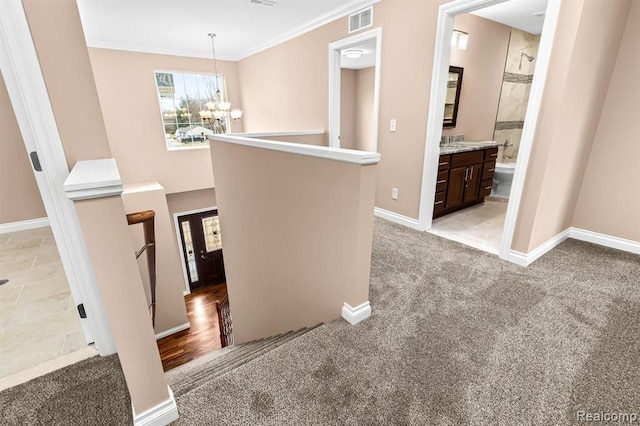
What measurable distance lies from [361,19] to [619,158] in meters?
2.86

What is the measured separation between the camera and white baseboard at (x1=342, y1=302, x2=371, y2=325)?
1.67 metres

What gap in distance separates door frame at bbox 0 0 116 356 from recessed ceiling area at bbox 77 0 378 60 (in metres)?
2.86

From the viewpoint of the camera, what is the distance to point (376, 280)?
2172mm

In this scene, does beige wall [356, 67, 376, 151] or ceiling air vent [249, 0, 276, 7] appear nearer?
ceiling air vent [249, 0, 276, 7]

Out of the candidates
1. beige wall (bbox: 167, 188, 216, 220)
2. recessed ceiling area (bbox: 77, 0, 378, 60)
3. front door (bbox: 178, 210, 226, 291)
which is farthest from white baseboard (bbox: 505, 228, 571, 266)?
front door (bbox: 178, 210, 226, 291)

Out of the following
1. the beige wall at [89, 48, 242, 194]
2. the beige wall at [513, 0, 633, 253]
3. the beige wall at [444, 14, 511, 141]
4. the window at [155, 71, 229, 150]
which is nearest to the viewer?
the beige wall at [513, 0, 633, 253]

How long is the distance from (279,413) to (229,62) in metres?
6.68

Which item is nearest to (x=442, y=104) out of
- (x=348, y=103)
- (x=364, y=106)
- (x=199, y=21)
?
(x=199, y=21)

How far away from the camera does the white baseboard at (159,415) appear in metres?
1.11

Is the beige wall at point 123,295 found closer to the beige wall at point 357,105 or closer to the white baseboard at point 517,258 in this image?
the white baseboard at point 517,258

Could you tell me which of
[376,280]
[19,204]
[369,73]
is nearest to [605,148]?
[376,280]

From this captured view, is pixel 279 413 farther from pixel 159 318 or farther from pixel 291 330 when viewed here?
pixel 159 318

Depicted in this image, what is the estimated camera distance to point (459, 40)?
12.0 ft

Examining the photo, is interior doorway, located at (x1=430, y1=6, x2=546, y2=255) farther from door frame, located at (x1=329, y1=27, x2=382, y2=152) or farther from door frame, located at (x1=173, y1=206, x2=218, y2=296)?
door frame, located at (x1=173, y1=206, x2=218, y2=296)
